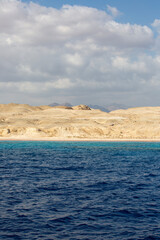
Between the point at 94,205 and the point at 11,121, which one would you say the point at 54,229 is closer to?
Answer: the point at 94,205

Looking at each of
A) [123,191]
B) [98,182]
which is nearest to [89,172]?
[98,182]

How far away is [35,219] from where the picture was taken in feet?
49.5

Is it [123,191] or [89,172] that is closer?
[123,191]

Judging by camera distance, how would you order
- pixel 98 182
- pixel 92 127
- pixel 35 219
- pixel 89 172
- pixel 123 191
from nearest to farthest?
pixel 35 219 → pixel 123 191 → pixel 98 182 → pixel 89 172 → pixel 92 127

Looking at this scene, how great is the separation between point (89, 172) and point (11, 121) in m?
85.0

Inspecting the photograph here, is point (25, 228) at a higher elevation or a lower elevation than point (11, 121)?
lower

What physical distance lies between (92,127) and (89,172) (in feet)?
215

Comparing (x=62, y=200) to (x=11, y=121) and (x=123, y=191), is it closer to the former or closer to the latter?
(x=123, y=191)

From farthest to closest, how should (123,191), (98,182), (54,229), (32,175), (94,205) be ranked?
(32,175)
(98,182)
(123,191)
(94,205)
(54,229)

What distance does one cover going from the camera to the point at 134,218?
50.9ft

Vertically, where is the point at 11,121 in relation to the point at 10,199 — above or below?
above

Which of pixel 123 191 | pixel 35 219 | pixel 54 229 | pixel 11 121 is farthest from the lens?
pixel 11 121

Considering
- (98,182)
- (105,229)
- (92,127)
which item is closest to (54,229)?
(105,229)

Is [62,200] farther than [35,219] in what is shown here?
Yes
